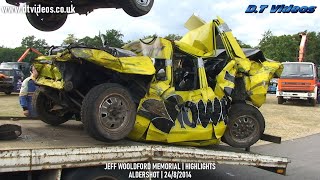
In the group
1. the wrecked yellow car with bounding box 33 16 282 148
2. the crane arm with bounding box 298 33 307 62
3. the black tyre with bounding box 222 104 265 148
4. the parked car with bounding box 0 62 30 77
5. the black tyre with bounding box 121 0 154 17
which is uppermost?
the crane arm with bounding box 298 33 307 62

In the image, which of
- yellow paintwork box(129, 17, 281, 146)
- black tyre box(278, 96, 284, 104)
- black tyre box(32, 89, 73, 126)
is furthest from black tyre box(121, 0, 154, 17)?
black tyre box(278, 96, 284, 104)

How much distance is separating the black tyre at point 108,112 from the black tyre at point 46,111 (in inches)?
64.4

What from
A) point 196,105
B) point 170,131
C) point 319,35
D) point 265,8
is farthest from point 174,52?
point 319,35

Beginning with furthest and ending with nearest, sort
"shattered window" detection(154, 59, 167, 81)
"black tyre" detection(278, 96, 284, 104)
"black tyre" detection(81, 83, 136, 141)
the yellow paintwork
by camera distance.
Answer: "black tyre" detection(278, 96, 284, 104) < "shattered window" detection(154, 59, 167, 81) < the yellow paintwork < "black tyre" detection(81, 83, 136, 141)

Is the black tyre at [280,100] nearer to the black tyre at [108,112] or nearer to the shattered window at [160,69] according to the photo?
the shattered window at [160,69]

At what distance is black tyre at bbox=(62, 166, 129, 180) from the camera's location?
4.15 m

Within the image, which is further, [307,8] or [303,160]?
[307,8]

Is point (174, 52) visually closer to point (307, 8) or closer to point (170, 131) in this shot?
point (170, 131)

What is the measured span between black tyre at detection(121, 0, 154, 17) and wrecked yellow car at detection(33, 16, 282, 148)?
20.0 inches

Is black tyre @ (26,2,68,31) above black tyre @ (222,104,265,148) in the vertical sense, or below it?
above

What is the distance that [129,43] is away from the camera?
6.50 metres

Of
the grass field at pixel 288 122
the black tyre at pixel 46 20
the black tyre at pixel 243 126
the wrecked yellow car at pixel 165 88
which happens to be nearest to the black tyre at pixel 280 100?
the grass field at pixel 288 122

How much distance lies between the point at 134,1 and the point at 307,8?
950 cm

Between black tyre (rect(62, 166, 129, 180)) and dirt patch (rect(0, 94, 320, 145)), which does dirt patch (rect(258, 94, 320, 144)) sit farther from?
black tyre (rect(62, 166, 129, 180))
